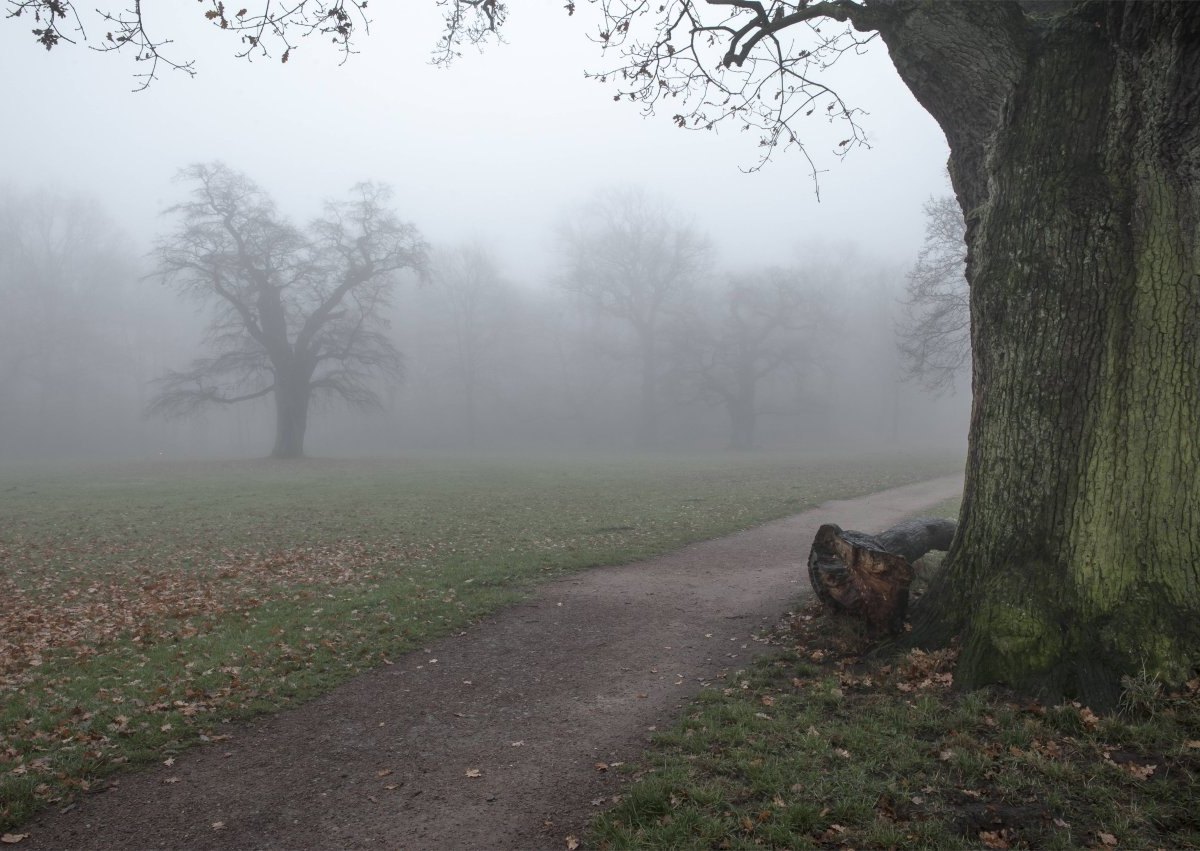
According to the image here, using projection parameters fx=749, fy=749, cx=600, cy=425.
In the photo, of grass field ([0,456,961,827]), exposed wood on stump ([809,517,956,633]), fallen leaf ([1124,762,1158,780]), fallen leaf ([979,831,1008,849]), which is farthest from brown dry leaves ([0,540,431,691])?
fallen leaf ([1124,762,1158,780])

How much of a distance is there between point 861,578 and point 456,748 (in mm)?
3693

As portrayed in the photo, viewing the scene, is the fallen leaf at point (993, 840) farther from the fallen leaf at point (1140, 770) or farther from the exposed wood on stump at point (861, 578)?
the exposed wood on stump at point (861, 578)

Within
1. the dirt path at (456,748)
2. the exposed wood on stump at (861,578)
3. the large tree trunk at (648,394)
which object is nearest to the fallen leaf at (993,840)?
the dirt path at (456,748)

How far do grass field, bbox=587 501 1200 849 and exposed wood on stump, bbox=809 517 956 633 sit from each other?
0.76m

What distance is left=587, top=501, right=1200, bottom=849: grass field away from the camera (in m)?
3.84

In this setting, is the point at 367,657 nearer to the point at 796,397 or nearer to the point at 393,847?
the point at 393,847

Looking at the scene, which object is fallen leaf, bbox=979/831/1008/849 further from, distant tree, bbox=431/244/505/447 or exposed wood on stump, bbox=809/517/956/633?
distant tree, bbox=431/244/505/447

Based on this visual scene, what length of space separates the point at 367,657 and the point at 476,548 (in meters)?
5.90

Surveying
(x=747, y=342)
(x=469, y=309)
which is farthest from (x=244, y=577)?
(x=469, y=309)

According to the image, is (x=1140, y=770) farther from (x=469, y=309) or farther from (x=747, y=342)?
(x=469, y=309)

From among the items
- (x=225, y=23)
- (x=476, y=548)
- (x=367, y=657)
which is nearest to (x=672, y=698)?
(x=367, y=657)

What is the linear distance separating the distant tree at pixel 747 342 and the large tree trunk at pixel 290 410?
2316 cm

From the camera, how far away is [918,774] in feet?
14.5

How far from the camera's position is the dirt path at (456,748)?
167 inches
